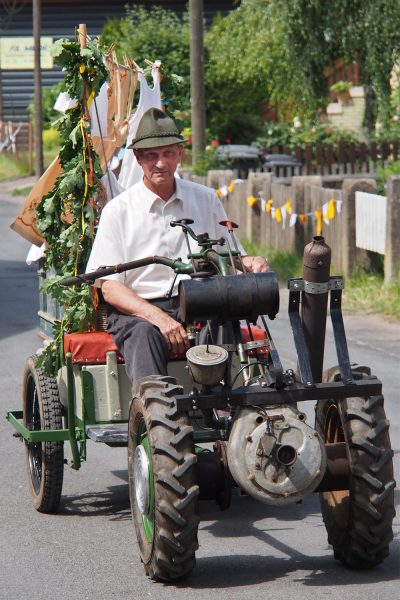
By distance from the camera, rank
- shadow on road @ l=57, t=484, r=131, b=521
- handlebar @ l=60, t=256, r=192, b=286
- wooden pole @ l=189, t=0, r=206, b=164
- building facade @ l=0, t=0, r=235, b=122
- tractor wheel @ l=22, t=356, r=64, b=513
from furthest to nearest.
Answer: building facade @ l=0, t=0, r=235, b=122, wooden pole @ l=189, t=0, r=206, b=164, shadow on road @ l=57, t=484, r=131, b=521, tractor wheel @ l=22, t=356, r=64, b=513, handlebar @ l=60, t=256, r=192, b=286

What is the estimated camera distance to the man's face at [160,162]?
6762mm

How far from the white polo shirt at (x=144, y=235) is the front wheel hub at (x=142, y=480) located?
1.25m

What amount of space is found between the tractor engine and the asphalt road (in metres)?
0.45

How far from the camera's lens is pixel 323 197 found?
54.8 feet

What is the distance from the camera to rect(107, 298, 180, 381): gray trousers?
6223 mm

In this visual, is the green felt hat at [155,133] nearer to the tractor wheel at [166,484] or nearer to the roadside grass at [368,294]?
the tractor wheel at [166,484]

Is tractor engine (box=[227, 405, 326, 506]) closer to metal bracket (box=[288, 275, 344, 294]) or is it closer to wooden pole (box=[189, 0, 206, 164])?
metal bracket (box=[288, 275, 344, 294])

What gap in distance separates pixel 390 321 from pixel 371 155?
11455mm

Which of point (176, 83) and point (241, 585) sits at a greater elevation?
point (176, 83)

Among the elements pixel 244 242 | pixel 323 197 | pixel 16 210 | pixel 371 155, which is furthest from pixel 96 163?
pixel 16 210

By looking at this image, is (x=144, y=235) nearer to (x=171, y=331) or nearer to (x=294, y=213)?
(x=171, y=331)

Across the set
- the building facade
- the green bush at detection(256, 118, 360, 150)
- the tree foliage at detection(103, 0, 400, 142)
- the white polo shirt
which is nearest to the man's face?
the white polo shirt

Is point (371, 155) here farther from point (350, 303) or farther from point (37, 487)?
point (37, 487)

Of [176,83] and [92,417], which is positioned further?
[176,83]
